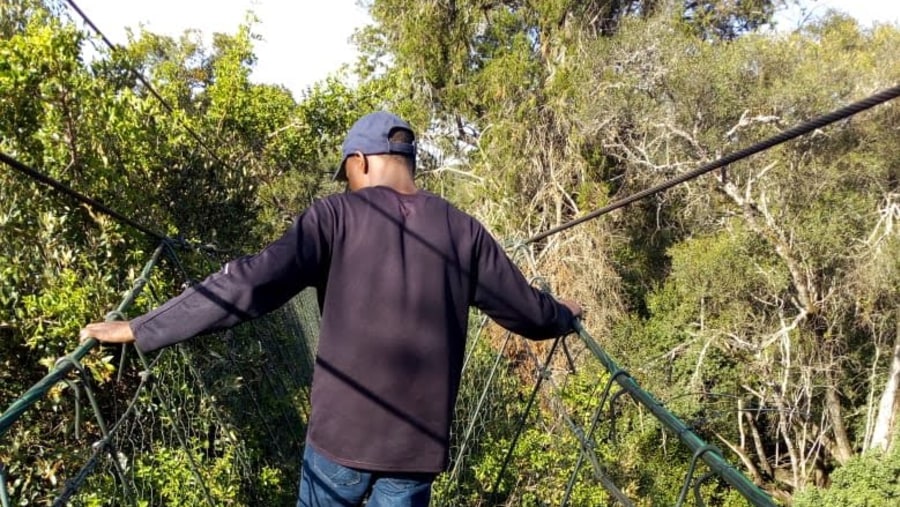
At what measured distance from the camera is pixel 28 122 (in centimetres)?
270

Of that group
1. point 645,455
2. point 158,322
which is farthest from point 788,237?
point 158,322

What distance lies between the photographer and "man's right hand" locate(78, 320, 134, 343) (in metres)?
1.12

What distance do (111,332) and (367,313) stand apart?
0.38 meters

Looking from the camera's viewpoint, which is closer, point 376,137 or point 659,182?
point 376,137

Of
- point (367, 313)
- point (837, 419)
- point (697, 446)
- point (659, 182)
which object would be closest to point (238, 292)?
point (367, 313)

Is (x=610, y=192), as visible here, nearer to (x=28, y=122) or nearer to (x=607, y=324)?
(x=607, y=324)

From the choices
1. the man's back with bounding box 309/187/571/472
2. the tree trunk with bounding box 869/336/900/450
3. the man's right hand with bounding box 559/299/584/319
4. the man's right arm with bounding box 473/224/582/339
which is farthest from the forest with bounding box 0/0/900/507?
the man's back with bounding box 309/187/571/472

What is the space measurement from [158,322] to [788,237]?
8.30m

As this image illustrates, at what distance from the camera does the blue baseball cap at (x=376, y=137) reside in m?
1.20

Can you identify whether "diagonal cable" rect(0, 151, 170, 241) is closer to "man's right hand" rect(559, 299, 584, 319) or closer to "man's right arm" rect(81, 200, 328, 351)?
"man's right arm" rect(81, 200, 328, 351)

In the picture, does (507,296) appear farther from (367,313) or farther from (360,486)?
(360,486)

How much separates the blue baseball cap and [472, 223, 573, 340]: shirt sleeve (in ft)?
0.59

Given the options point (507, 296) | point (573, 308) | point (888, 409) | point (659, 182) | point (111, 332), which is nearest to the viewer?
point (111, 332)

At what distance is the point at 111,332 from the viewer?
1139 mm
